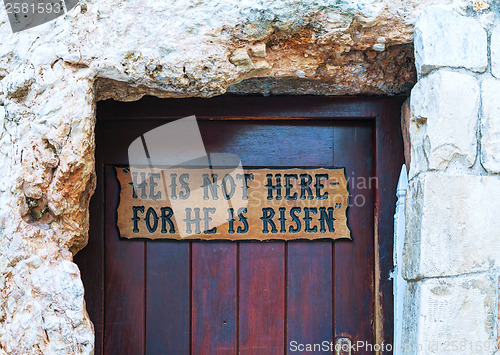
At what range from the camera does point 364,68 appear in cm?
135

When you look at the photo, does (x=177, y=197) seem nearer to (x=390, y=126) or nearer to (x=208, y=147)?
(x=208, y=147)

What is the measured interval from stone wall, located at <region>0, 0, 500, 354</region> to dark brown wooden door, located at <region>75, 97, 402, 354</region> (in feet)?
0.65

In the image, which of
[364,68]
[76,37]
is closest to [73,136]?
[76,37]

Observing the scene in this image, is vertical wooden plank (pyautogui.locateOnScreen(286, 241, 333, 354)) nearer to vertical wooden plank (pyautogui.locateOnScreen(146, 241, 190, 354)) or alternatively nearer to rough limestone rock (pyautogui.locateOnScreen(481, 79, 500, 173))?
vertical wooden plank (pyautogui.locateOnScreen(146, 241, 190, 354))

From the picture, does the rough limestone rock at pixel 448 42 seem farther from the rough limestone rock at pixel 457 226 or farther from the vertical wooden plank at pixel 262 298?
the vertical wooden plank at pixel 262 298

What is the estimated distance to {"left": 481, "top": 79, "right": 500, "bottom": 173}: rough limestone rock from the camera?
1.18 m

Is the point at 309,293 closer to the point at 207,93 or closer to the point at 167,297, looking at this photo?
the point at 167,297

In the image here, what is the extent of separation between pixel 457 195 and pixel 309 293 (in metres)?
0.49

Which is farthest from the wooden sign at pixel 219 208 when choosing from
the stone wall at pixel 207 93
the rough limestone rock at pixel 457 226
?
the rough limestone rock at pixel 457 226

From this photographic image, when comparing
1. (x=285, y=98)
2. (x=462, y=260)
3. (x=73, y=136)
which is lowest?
(x=462, y=260)

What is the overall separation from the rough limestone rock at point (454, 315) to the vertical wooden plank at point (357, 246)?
29 cm

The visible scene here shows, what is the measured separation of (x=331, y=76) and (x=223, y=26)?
31 centimetres

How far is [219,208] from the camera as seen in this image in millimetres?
1463

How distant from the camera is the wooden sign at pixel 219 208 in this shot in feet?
4.78
